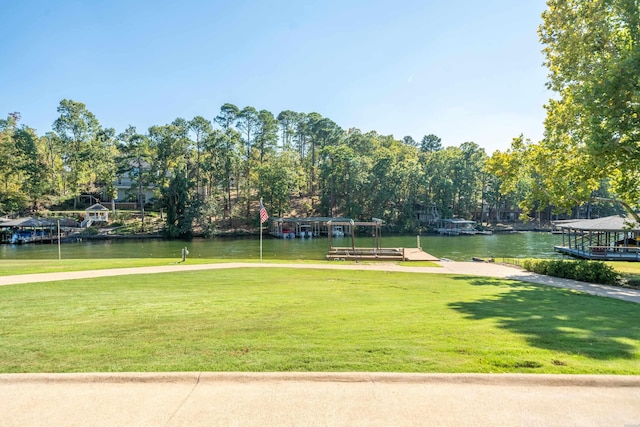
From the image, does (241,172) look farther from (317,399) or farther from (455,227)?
(317,399)

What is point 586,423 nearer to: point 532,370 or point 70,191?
point 532,370

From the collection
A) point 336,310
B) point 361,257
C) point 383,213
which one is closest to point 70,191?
point 383,213

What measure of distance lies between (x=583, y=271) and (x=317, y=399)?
56.9ft

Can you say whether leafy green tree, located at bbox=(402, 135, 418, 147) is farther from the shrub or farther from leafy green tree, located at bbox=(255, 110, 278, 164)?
the shrub

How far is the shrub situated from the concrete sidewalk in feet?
47.1

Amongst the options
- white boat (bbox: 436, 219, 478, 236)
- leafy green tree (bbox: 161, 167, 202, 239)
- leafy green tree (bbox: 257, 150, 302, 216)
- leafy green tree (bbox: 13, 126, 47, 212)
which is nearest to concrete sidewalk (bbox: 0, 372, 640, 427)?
leafy green tree (bbox: 161, 167, 202, 239)

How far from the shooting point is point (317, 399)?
4195 mm

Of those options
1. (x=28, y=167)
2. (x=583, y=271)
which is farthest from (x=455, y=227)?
(x=28, y=167)

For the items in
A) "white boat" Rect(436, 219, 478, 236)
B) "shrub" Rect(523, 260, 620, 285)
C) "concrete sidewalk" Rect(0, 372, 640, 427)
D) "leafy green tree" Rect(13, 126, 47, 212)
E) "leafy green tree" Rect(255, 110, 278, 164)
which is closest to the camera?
"concrete sidewalk" Rect(0, 372, 640, 427)

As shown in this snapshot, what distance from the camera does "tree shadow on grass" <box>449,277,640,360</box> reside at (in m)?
6.01

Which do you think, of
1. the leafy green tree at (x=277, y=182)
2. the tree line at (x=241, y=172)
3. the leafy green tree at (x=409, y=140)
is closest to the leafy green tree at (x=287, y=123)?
the tree line at (x=241, y=172)

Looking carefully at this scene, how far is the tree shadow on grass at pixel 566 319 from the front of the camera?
19.7 ft

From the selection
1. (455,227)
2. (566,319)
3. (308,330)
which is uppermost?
(308,330)

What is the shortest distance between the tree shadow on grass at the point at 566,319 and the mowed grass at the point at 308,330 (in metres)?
0.04
